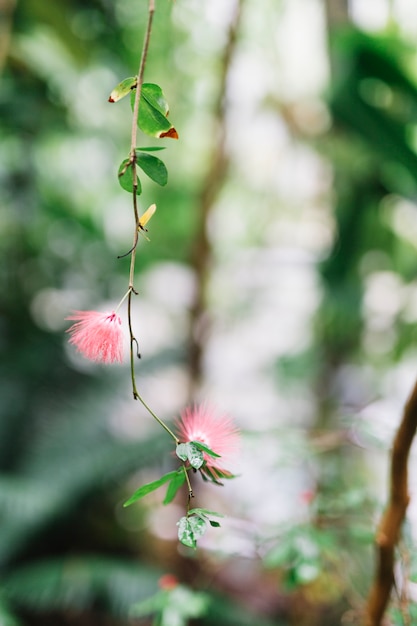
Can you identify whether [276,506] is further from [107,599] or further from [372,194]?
[372,194]

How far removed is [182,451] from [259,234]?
6.17ft

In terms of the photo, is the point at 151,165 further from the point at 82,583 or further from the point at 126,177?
the point at 82,583

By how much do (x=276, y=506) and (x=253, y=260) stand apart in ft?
3.38

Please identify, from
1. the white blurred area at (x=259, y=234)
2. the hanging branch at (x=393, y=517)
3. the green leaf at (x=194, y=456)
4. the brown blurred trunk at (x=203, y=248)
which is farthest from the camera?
the white blurred area at (x=259, y=234)

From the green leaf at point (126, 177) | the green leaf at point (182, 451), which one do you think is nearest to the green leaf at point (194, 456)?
the green leaf at point (182, 451)

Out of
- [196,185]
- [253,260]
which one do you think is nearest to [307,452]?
[253,260]

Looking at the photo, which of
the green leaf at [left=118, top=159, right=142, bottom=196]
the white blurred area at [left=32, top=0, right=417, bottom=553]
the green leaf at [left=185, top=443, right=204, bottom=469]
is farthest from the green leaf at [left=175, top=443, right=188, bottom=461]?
the white blurred area at [left=32, top=0, right=417, bottom=553]

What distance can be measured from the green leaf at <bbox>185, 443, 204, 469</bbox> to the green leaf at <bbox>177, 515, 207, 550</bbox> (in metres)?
0.05

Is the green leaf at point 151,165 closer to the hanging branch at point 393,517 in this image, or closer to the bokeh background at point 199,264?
the hanging branch at point 393,517

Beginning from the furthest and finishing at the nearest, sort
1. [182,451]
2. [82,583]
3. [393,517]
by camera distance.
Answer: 1. [82,583]
2. [393,517]
3. [182,451]

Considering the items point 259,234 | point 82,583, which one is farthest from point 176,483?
point 259,234

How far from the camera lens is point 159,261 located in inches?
88.7

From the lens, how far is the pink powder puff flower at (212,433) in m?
0.41

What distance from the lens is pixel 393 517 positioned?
0.54m
